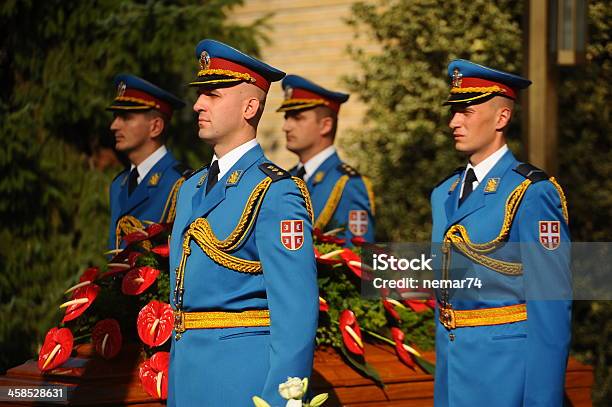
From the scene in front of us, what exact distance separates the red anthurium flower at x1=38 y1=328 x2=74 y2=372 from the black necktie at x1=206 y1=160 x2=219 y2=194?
145 centimetres

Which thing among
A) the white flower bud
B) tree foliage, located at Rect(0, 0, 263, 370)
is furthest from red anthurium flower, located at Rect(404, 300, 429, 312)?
tree foliage, located at Rect(0, 0, 263, 370)

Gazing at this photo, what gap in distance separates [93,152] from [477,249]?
6.11 metres

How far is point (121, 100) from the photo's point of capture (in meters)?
7.07

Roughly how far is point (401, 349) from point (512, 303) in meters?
1.25

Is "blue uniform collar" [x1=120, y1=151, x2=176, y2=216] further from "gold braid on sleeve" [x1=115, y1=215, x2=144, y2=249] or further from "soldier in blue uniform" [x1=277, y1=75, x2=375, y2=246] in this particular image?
"soldier in blue uniform" [x1=277, y1=75, x2=375, y2=246]

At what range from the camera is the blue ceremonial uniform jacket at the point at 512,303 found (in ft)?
14.7

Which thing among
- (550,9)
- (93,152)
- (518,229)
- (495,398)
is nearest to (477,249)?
(518,229)

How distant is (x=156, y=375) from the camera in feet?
16.6

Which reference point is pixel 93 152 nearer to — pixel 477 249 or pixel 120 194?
pixel 120 194

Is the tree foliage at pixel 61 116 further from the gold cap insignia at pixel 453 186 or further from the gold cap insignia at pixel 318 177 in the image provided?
the gold cap insignia at pixel 453 186

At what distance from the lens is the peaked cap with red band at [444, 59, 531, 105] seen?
4.95 m

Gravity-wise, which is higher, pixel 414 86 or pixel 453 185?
pixel 414 86

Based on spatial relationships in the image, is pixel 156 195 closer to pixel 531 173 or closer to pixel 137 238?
pixel 137 238

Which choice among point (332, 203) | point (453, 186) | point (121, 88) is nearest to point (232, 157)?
point (453, 186)
